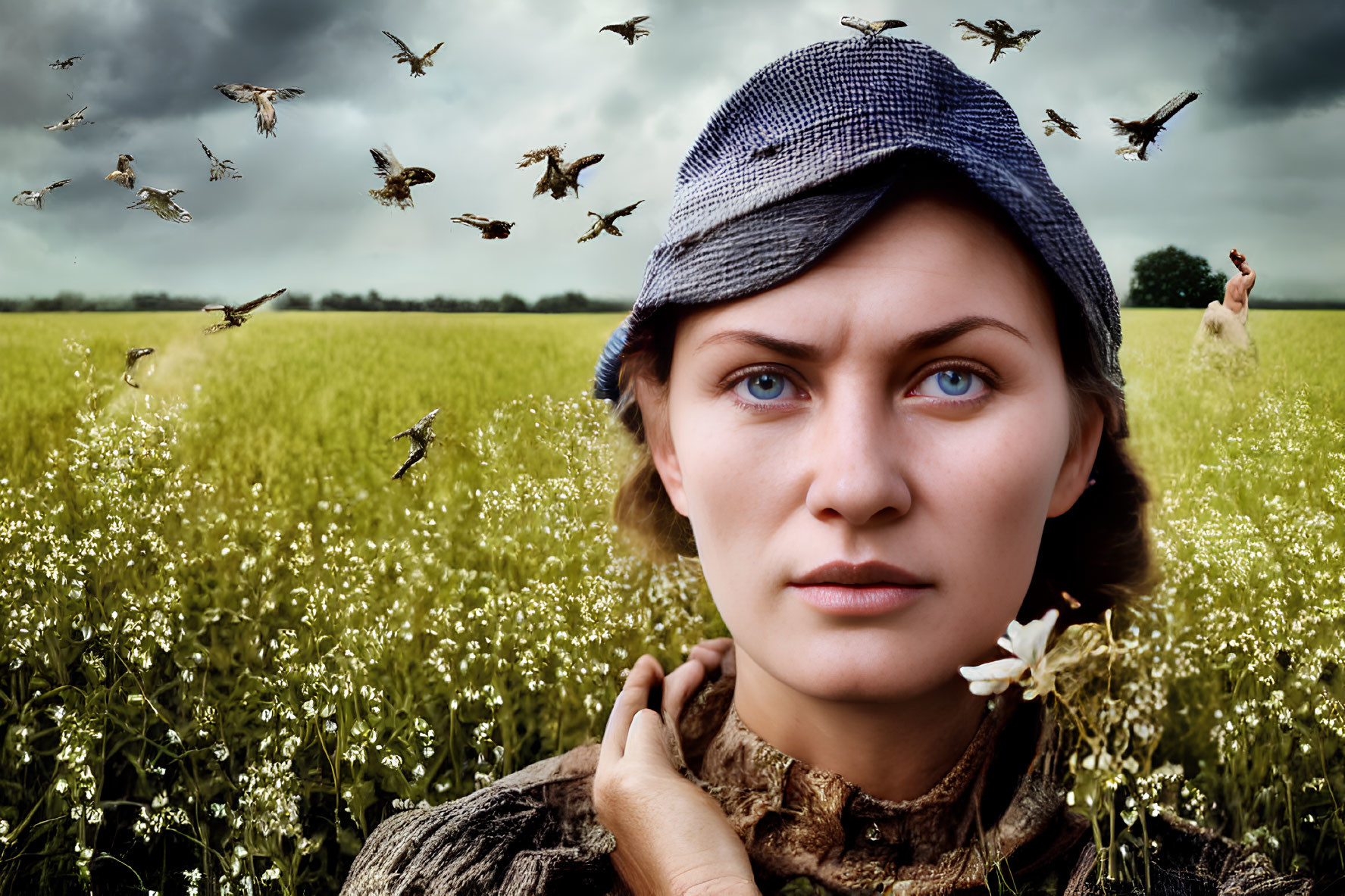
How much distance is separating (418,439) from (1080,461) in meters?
1.84

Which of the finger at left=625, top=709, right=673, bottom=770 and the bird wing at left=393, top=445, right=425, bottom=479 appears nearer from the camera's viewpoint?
the finger at left=625, top=709, right=673, bottom=770

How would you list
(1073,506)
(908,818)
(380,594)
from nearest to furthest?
(908,818) < (1073,506) < (380,594)

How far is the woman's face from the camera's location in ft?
6.00

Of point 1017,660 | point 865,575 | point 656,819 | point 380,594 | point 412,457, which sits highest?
point 412,457

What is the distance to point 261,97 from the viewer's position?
101 inches

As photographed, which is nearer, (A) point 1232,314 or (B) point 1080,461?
(B) point 1080,461

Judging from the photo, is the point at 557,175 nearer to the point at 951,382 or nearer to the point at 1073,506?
the point at 951,382

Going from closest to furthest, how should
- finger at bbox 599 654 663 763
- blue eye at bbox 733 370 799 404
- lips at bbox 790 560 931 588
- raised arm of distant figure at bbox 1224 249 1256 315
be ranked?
lips at bbox 790 560 931 588 < blue eye at bbox 733 370 799 404 < finger at bbox 599 654 663 763 < raised arm of distant figure at bbox 1224 249 1256 315

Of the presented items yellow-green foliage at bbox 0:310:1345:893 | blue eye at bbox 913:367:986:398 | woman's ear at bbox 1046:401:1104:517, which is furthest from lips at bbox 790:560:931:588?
yellow-green foliage at bbox 0:310:1345:893

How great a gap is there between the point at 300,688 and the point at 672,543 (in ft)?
3.60

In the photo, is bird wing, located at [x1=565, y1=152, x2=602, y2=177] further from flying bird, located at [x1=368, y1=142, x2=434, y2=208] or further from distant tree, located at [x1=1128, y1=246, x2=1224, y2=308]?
distant tree, located at [x1=1128, y1=246, x2=1224, y2=308]

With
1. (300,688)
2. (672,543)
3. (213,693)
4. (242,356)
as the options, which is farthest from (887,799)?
(242,356)

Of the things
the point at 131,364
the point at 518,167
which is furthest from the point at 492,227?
the point at 131,364

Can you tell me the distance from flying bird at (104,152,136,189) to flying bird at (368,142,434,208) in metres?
0.80
